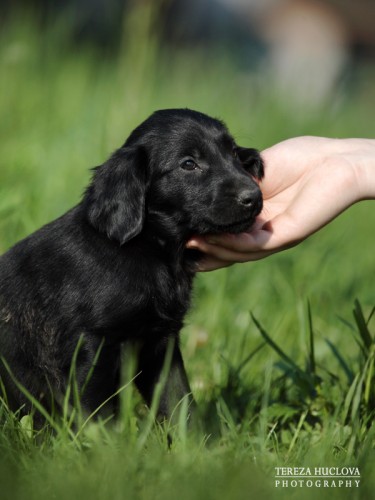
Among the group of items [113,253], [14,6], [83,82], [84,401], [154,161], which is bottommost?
[84,401]

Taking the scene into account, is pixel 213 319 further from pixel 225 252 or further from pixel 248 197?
pixel 248 197

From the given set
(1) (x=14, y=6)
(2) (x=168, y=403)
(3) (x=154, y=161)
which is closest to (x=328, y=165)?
(3) (x=154, y=161)

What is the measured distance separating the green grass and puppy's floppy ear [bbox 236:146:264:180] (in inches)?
24.8

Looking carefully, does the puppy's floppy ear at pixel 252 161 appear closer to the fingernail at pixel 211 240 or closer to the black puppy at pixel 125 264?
the black puppy at pixel 125 264

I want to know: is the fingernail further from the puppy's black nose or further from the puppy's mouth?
the puppy's black nose

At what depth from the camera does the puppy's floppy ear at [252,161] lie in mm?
3099

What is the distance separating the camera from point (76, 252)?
2781 mm

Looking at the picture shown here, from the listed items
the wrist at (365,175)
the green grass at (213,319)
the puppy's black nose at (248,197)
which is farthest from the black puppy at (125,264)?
Result: the wrist at (365,175)

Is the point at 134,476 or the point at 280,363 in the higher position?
the point at 134,476

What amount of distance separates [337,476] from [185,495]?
0.52m

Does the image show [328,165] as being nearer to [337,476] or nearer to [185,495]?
[337,476]

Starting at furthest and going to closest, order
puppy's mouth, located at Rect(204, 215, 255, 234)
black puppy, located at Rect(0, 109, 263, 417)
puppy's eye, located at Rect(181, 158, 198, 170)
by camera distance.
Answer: puppy's eye, located at Rect(181, 158, 198, 170) → puppy's mouth, located at Rect(204, 215, 255, 234) → black puppy, located at Rect(0, 109, 263, 417)

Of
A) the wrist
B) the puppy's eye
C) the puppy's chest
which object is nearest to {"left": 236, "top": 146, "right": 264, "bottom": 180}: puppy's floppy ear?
the puppy's eye

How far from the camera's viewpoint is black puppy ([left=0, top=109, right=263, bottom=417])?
270cm
